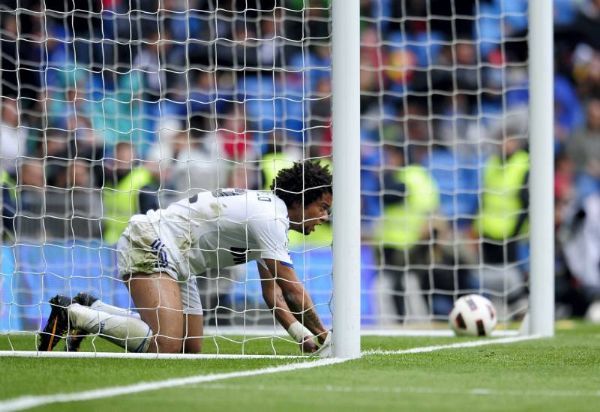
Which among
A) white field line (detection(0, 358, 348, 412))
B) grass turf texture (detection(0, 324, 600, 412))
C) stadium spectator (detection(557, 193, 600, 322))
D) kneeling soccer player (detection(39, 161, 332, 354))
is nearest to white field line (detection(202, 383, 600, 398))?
grass turf texture (detection(0, 324, 600, 412))

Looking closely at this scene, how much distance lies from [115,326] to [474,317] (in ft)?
11.0

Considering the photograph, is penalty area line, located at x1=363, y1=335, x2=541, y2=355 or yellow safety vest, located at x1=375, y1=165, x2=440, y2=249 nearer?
penalty area line, located at x1=363, y1=335, x2=541, y2=355

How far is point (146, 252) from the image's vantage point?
773 centimetres

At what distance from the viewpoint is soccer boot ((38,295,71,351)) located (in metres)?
7.36

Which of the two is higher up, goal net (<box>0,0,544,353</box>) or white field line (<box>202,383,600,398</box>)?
goal net (<box>0,0,544,353</box>)

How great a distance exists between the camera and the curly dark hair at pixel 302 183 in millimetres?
7438

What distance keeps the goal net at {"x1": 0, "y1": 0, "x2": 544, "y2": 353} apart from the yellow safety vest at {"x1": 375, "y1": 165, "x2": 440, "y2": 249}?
0.02m

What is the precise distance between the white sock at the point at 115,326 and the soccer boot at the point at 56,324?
0.19ft

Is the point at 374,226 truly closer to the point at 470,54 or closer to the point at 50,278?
the point at 470,54

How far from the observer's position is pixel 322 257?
470 inches

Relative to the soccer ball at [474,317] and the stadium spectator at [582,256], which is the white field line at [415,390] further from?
the stadium spectator at [582,256]

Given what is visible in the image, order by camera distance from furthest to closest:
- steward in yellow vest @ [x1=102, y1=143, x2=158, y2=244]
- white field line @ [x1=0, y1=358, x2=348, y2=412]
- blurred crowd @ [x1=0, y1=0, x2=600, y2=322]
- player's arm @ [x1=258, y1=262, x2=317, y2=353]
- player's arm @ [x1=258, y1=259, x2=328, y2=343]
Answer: blurred crowd @ [x1=0, y1=0, x2=600, y2=322], steward in yellow vest @ [x1=102, y1=143, x2=158, y2=244], player's arm @ [x1=258, y1=262, x2=317, y2=353], player's arm @ [x1=258, y1=259, x2=328, y2=343], white field line @ [x1=0, y1=358, x2=348, y2=412]

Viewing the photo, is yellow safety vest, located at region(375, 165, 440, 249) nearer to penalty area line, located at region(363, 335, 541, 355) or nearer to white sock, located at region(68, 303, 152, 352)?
penalty area line, located at region(363, 335, 541, 355)

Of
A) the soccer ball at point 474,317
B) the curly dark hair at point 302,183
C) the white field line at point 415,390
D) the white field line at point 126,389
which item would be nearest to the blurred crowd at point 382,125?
the soccer ball at point 474,317
